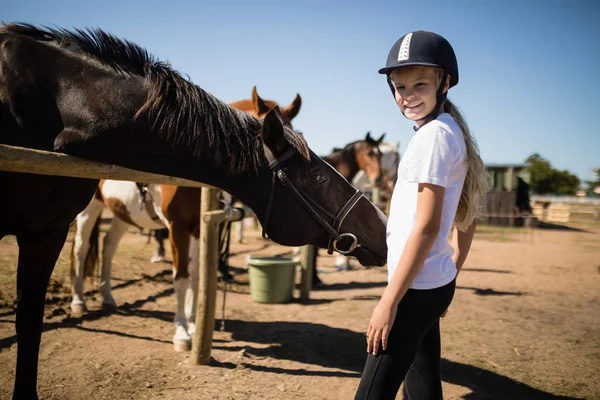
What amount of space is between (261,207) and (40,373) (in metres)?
2.36

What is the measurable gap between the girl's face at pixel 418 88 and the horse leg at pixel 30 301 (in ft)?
6.79

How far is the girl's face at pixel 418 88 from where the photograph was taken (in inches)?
59.1

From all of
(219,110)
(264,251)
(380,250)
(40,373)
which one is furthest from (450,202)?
(264,251)

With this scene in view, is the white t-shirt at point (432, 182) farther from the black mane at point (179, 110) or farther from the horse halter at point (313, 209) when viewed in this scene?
the black mane at point (179, 110)

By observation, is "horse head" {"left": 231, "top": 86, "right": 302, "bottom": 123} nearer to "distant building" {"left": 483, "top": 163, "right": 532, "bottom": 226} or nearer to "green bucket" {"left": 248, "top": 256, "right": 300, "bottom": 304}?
"green bucket" {"left": 248, "top": 256, "right": 300, "bottom": 304}

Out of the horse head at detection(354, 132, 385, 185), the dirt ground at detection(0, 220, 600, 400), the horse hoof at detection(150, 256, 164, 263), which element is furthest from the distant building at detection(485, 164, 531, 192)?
the horse hoof at detection(150, 256, 164, 263)

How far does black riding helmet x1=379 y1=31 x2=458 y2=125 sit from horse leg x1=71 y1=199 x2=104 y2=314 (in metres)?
4.51

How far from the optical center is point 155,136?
1981mm

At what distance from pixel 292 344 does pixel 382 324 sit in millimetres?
2845

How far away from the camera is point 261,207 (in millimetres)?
2006

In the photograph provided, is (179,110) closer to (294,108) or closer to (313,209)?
(313,209)

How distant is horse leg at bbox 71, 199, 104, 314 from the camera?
464 cm

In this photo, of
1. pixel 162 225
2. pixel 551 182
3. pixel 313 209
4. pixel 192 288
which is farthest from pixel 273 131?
pixel 551 182

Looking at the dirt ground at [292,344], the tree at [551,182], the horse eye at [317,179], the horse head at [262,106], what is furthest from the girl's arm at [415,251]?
the tree at [551,182]
